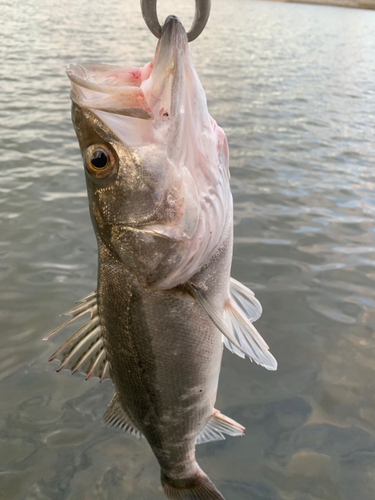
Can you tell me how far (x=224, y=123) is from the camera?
999 centimetres

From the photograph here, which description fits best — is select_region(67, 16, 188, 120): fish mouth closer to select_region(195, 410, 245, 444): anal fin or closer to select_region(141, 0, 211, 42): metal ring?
select_region(141, 0, 211, 42): metal ring

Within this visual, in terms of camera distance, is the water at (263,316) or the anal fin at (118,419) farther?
the water at (263,316)

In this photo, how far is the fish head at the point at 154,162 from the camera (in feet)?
5.33

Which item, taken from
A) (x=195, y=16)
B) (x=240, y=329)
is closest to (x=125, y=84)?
(x=195, y=16)

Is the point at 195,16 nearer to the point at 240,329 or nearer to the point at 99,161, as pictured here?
the point at 99,161

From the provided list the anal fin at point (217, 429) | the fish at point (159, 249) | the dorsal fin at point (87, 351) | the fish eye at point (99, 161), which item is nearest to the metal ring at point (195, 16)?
the fish at point (159, 249)

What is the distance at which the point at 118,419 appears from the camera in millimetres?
2172

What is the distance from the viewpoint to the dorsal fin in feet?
6.66

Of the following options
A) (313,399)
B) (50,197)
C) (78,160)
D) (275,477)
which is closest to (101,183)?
(275,477)

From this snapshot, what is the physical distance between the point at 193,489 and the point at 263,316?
7.38 ft

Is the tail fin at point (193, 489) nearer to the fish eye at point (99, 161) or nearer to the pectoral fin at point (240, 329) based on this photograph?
the pectoral fin at point (240, 329)

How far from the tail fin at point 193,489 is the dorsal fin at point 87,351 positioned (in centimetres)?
70

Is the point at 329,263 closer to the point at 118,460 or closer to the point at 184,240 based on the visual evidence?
the point at 118,460

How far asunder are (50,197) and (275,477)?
4695 mm
